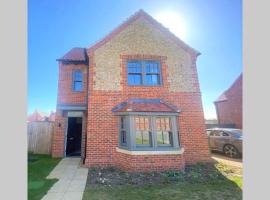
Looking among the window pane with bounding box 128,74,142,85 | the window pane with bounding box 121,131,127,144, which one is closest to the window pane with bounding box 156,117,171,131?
the window pane with bounding box 121,131,127,144

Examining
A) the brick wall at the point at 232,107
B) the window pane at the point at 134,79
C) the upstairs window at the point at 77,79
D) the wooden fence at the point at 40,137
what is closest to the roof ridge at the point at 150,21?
the window pane at the point at 134,79

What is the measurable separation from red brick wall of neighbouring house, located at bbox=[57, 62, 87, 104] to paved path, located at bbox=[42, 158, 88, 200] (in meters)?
3.97

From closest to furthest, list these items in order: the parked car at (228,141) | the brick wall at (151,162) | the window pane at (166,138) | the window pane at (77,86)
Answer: the brick wall at (151,162) < the window pane at (166,138) < the parked car at (228,141) < the window pane at (77,86)

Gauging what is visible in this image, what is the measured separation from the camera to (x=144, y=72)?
10.8 metres

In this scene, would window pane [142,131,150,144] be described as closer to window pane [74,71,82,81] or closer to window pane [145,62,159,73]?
window pane [145,62,159,73]

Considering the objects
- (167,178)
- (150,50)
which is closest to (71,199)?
(167,178)

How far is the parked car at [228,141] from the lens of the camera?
1186cm

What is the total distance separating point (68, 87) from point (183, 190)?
9.37 metres

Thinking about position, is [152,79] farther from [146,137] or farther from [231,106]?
[231,106]

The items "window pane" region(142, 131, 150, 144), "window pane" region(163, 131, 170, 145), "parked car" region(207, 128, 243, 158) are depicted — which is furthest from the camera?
"parked car" region(207, 128, 243, 158)

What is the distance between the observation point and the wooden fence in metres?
13.3

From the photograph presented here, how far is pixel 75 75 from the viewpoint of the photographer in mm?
13047

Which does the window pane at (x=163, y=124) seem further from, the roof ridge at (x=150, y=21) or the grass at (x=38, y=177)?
the grass at (x=38, y=177)

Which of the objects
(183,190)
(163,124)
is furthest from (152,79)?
(183,190)
